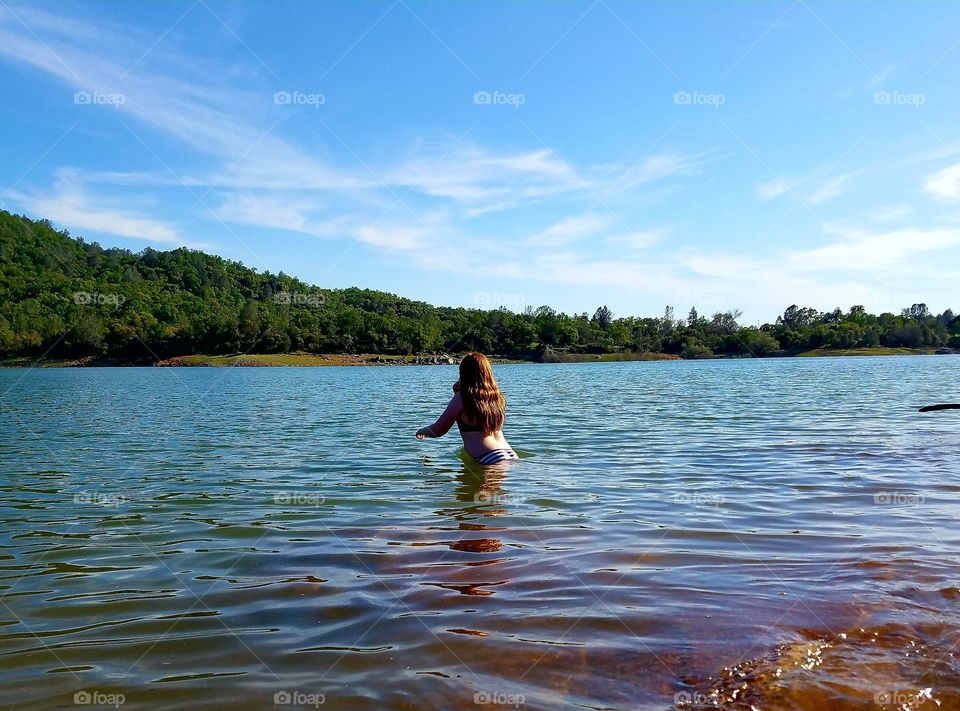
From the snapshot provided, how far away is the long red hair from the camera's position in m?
12.1

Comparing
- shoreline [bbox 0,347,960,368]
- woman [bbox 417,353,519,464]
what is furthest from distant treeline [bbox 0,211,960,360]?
woman [bbox 417,353,519,464]

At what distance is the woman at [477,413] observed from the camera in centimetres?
1215

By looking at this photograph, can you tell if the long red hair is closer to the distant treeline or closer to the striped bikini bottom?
the striped bikini bottom

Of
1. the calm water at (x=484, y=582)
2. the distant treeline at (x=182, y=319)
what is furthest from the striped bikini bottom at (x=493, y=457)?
the distant treeline at (x=182, y=319)

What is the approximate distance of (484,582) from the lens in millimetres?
6789

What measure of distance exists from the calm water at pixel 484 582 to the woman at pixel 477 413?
1.89ft

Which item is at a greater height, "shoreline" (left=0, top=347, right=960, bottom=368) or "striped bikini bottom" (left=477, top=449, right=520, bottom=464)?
"shoreline" (left=0, top=347, right=960, bottom=368)

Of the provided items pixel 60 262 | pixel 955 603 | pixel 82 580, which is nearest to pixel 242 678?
pixel 82 580

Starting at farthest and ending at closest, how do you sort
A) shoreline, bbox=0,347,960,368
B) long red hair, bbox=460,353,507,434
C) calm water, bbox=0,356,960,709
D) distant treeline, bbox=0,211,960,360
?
shoreline, bbox=0,347,960,368 → distant treeline, bbox=0,211,960,360 → long red hair, bbox=460,353,507,434 → calm water, bbox=0,356,960,709

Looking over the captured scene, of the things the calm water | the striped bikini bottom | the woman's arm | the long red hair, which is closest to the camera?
the calm water

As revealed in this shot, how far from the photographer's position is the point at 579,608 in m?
6.04

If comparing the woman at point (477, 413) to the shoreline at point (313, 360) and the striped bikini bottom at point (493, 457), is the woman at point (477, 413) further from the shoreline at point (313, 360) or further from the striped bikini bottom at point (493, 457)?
the shoreline at point (313, 360)

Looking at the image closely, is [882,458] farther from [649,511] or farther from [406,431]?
[406,431]

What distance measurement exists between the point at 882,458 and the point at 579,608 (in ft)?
38.5
